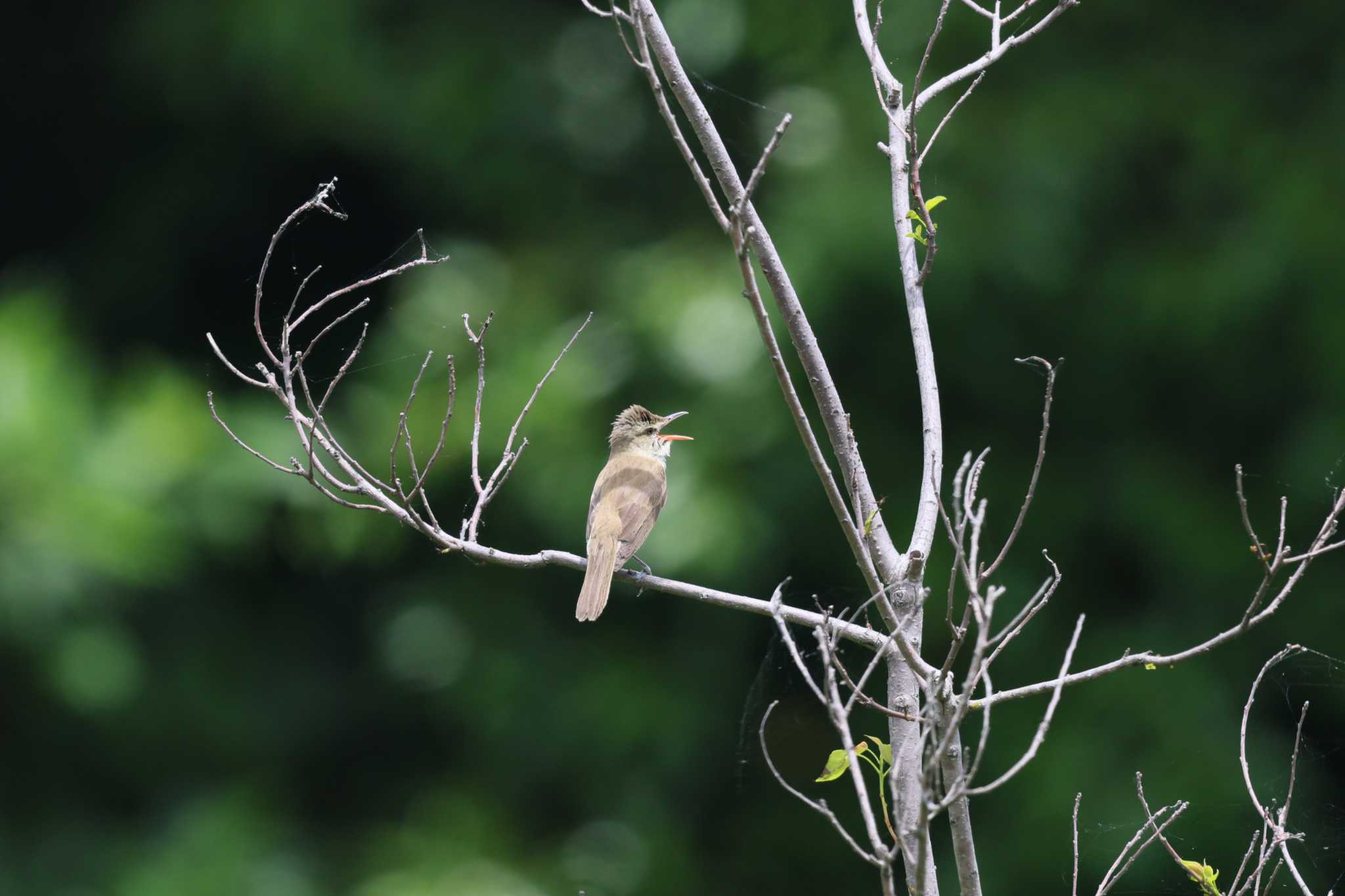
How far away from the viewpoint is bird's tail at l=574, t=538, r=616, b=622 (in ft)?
11.3

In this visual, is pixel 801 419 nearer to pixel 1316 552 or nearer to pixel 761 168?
pixel 761 168

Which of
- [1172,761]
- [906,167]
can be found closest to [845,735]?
[906,167]

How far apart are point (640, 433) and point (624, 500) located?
723 millimetres

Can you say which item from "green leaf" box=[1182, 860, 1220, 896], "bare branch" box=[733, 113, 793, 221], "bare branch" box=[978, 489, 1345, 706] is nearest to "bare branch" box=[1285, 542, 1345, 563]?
"bare branch" box=[978, 489, 1345, 706]

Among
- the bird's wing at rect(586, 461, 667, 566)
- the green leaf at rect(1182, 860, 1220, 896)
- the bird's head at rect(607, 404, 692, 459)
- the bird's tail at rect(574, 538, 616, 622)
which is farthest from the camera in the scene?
the bird's head at rect(607, 404, 692, 459)

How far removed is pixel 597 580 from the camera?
3541 mm

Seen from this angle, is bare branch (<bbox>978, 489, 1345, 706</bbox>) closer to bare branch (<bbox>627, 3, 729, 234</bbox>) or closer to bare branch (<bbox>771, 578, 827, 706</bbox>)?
bare branch (<bbox>771, 578, 827, 706</bbox>)

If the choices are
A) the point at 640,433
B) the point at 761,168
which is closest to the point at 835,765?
the point at 761,168

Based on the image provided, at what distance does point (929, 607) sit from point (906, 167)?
3.36 m

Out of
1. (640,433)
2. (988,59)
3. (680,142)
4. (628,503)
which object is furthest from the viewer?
(640,433)

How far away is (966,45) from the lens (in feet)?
19.1

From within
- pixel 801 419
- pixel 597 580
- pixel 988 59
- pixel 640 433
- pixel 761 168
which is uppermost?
pixel 988 59

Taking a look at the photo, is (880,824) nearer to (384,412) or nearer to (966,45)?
(384,412)

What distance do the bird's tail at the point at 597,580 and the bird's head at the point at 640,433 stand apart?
2.95 feet
